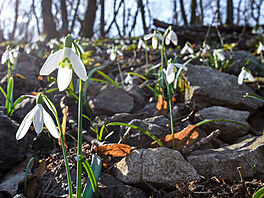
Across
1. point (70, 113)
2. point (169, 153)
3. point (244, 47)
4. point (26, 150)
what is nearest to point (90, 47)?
point (244, 47)

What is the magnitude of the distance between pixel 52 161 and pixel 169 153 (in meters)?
0.80

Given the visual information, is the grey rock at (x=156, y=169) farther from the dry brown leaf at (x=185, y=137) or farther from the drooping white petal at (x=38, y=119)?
the drooping white petal at (x=38, y=119)

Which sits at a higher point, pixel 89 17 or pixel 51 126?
pixel 89 17

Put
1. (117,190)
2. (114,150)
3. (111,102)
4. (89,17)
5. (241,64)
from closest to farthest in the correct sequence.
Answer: (117,190) < (114,150) < (111,102) < (241,64) < (89,17)

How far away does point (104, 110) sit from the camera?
7.37 ft

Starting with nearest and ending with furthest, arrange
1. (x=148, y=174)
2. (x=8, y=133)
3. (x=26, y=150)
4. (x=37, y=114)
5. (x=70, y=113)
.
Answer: (x=37, y=114)
(x=148, y=174)
(x=8, y=133)
(x=26, y=150)
(x=70, y=113)

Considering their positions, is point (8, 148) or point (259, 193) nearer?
point (259, 193)

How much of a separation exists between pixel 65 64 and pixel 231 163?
3.34 feet

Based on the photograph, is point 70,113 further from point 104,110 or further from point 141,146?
point 141,146

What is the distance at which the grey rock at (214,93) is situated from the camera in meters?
2.24

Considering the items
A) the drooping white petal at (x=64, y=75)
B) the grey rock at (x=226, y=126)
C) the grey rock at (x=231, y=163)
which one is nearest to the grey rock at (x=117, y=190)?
the grey rock at (x=231, y=163)

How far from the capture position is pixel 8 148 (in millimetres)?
1508

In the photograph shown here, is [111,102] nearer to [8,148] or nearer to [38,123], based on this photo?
[8,148]

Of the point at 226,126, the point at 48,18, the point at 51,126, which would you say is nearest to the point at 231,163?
the point at 226,126
